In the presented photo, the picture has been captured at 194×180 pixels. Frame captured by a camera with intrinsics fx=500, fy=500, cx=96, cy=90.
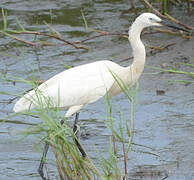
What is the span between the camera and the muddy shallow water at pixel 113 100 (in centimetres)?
478

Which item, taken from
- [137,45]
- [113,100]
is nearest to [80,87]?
[137,45]

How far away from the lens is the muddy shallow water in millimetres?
4777

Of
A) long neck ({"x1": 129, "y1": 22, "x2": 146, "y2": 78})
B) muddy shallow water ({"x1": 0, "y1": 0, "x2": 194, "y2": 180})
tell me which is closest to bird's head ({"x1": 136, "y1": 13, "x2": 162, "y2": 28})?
long neck ({"x1": 129, "y1": 22, "x2": 146, "y2": 78})

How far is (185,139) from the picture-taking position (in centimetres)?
511

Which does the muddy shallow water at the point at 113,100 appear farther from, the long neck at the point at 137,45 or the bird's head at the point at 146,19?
the bird's head at the point at 146,19

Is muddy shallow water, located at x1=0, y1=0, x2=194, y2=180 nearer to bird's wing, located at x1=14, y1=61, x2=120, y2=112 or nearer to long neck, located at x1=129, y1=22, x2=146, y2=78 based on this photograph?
bird's wing, located at x1=14, y1=61, x2=120, y2=112

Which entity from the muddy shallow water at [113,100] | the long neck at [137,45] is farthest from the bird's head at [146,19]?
the muddy shallow water at [113,100]

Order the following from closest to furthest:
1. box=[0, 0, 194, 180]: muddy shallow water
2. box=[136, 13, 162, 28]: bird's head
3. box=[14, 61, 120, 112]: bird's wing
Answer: box=[0, 0, 194, 180]: muddy shallow water
box=[14, 61, 120, 112]: bird's wing
box=[136, 13, 162, 28]: bird's head

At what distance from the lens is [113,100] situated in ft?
20.5

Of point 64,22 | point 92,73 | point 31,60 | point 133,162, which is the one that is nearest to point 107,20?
point 64,22

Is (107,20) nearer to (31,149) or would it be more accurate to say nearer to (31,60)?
(31,60)

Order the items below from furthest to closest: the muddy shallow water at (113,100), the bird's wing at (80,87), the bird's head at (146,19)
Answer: the bird's head at (146,19), the bird's wing at (80,87), the muddy shallow water at (113,100)

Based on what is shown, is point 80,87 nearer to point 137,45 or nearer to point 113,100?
point 137,45

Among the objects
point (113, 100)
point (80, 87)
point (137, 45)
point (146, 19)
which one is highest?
point (146, 19)
